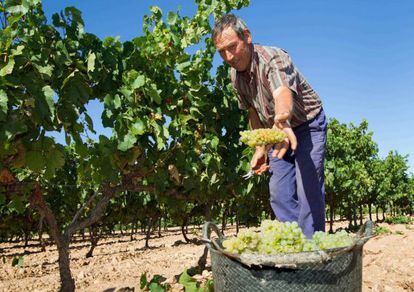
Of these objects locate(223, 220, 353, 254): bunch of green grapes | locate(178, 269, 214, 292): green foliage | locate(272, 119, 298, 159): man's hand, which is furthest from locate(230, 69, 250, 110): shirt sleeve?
locate(178, 269, 214, 292): green foliage

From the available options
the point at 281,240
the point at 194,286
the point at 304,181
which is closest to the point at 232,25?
the point at 304,181

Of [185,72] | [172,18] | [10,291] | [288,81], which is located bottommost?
[10,291]

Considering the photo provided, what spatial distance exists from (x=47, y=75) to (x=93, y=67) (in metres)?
0.53

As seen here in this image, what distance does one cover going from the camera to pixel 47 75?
3.14 metres

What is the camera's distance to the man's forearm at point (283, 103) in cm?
209

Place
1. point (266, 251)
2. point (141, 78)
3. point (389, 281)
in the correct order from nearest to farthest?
point (266, 251), point (141, 78), point (389, 281)

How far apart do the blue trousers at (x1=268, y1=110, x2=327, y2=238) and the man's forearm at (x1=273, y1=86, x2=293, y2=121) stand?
0.59 metres

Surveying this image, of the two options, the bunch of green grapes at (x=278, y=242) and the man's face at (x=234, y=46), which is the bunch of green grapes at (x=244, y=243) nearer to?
the bunch of green grapes at (x=278, y=242)

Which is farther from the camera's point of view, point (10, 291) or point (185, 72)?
point (10, 291)

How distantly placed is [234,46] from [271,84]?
0.37 meters

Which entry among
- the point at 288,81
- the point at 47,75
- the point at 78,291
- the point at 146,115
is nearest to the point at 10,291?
the point at 78,291

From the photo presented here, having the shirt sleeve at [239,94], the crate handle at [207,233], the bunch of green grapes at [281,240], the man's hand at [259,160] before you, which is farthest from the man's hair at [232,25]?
the bunch of green grapes at [281,240]

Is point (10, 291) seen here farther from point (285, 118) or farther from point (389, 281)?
point (285, 118)

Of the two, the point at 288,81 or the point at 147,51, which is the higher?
the point at 147,51
